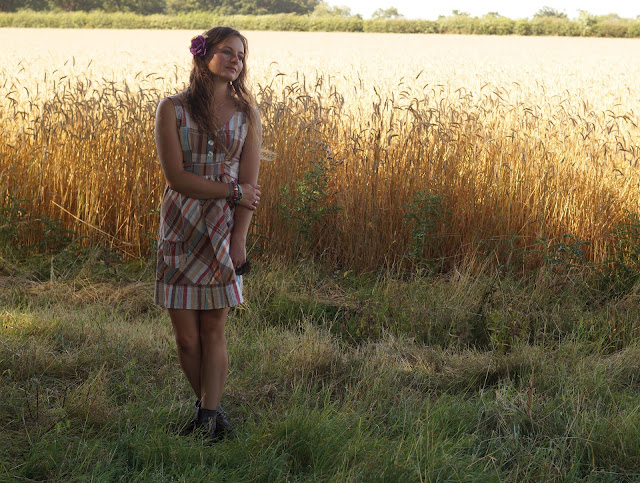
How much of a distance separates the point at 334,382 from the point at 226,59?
149 centimetres

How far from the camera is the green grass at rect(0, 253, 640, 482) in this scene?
99.0 inches

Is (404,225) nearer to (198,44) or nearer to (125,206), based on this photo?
(125,206)

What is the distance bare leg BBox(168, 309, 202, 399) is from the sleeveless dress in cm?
8

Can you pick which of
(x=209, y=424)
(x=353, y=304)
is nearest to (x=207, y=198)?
(x=209, y=424)

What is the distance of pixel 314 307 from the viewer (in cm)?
425

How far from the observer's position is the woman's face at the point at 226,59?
2.61 m

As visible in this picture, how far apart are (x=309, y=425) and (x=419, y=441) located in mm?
407

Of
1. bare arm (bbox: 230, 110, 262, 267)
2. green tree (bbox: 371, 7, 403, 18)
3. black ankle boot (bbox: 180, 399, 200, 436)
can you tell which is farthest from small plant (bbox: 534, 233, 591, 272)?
green tree (bbox: 371, 7, 403, 18)

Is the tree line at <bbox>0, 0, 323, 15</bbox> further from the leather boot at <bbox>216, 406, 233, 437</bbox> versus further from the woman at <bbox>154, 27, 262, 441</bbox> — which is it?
the leather boot at <bbox>216, 406, 233, 437</bbox>

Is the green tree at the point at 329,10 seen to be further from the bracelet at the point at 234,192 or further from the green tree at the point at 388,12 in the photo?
the bracelet at the point at 234,192

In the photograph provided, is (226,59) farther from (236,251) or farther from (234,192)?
(236,251)

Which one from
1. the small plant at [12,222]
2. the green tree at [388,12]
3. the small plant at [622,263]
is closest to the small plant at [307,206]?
the small plant at [622,263]

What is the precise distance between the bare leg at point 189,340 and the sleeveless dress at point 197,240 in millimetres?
76

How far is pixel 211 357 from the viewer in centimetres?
271
